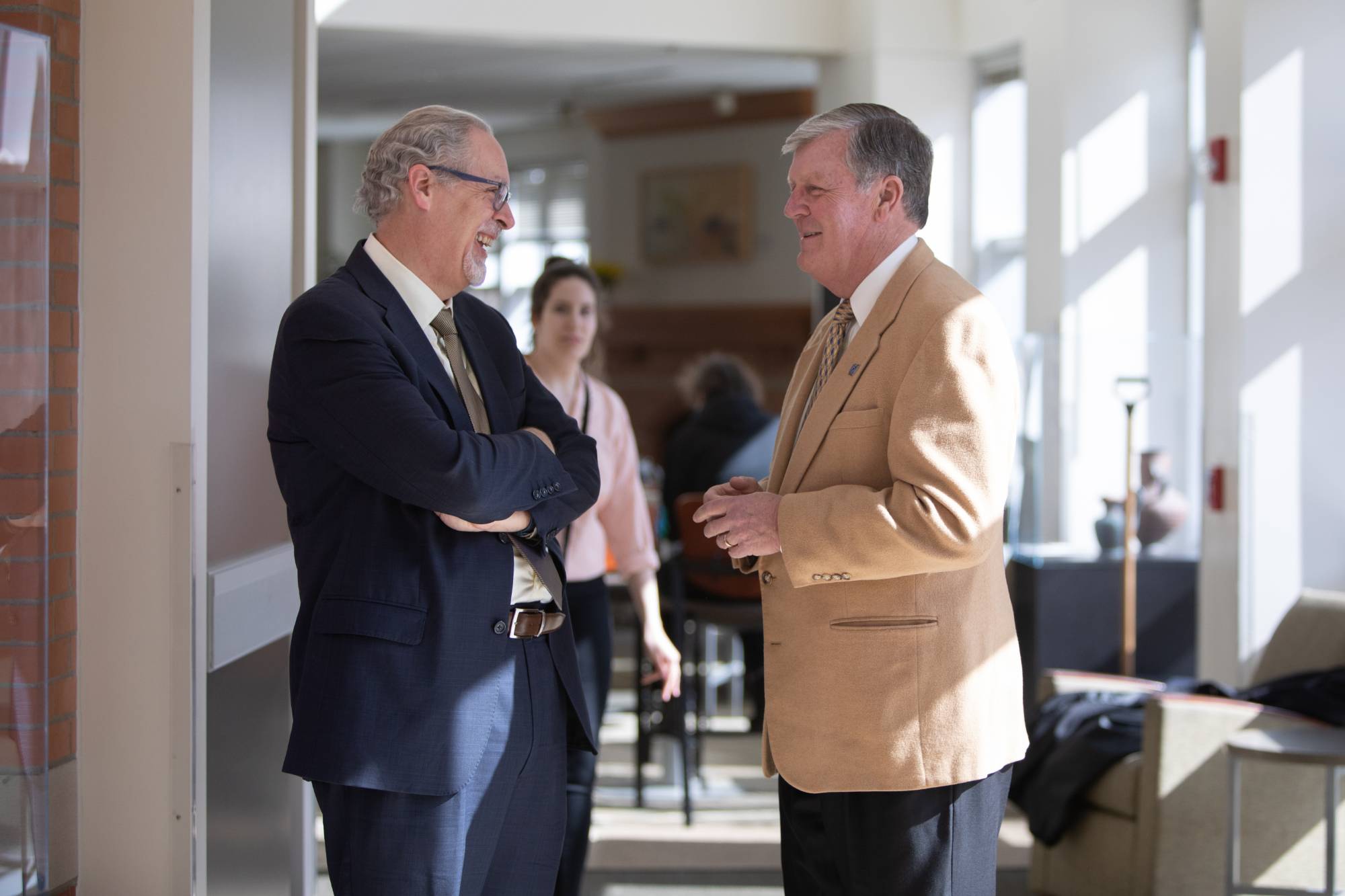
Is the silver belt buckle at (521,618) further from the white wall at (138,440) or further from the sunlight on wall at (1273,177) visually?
the sunlight on wall at (1273,177)

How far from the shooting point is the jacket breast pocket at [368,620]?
72.0 inches

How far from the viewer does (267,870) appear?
9.30 ft

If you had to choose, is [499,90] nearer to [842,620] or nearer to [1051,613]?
Answer: [1051,613]

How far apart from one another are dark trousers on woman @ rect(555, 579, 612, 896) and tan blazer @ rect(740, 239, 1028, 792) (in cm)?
114

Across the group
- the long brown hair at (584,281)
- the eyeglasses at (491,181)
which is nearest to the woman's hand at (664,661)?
the long brown hair at (584,281)

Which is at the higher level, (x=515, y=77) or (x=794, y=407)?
(x=515, y=77)

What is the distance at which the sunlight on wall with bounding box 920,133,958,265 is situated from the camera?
678 centimetres

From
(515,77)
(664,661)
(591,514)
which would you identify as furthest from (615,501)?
(515,77)

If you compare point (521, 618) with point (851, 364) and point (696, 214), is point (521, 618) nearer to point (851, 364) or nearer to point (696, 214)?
point (851, 364)

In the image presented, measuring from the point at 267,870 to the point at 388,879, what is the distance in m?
1.12

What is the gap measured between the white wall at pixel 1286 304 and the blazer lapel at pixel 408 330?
3385 millimetres

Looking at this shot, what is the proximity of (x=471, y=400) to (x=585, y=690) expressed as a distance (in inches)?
50.2

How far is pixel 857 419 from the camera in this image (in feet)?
6.46

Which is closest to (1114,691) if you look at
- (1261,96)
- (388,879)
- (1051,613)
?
(1051,613)
